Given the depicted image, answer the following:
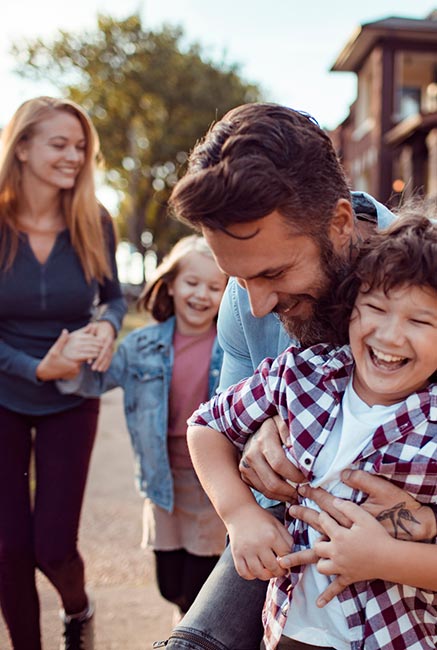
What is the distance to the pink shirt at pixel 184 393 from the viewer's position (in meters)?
3.67

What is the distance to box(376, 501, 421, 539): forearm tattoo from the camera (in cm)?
172

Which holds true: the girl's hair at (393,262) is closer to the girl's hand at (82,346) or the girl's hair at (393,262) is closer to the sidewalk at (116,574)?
the girl's hand at (82,346)

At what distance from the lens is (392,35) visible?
19750 millimetres

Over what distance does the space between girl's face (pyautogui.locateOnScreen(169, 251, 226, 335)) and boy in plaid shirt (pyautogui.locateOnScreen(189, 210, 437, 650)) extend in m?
1.74

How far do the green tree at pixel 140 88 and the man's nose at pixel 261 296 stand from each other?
2858 cm

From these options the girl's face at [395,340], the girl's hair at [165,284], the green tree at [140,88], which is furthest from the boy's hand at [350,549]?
the green tree at [140,88]

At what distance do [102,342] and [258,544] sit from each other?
160 centimetres

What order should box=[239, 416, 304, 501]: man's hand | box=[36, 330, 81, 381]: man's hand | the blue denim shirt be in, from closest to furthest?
box=[239, 416, 304, 501]: man's hand < the blue denim shirt < box=[36, 330, 81, 381]: man's hand

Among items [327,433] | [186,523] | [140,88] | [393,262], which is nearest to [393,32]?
[140,88]

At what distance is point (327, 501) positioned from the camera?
181cm

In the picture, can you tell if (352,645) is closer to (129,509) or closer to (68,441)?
A: (68,441)

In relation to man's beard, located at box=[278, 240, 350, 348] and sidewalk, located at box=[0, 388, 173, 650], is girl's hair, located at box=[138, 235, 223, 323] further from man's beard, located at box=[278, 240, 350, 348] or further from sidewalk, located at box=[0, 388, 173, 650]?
man's beard, located at box=[278, 240, 350, 348]

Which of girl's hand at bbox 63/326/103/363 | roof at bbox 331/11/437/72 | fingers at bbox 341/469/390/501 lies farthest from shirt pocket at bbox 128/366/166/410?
roof at bbox 331/11/437/72

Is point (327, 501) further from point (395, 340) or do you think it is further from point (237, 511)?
point (395, 340)
